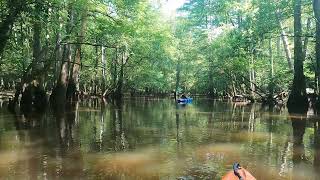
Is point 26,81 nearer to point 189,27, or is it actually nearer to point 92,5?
point 92,5

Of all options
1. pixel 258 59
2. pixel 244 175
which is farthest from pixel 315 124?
pixel 258 59

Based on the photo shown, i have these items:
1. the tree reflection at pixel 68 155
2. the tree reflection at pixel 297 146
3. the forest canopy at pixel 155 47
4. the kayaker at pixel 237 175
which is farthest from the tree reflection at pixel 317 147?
the forest canopy at pixel 155 47

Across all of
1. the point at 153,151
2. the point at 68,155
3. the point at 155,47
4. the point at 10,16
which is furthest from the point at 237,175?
the point at 155,47

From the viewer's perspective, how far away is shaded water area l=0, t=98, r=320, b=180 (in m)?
7.20

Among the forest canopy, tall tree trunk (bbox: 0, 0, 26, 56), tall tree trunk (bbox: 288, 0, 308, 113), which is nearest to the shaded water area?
tall tree trunk (bbox: 0, 0, 26, 56)

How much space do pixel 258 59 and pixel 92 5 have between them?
735 inches

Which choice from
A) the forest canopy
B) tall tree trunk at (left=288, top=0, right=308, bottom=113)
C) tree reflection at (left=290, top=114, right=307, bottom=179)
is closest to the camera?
tree reflection at (left=290, top=114, right=307, bottom=179)

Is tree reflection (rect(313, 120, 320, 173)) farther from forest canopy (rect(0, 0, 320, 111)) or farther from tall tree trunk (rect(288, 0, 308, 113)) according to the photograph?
tall tree trunk (rect(288, 0, 308, 113))

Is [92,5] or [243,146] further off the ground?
[92,5]

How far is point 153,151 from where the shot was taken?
923 centimetres

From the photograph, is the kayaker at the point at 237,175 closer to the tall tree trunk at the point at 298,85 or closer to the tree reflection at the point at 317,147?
the tree reflection at the point at 317,147

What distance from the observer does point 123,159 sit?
8281 mm

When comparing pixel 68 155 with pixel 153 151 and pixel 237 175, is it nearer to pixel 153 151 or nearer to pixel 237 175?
pixel 153 151

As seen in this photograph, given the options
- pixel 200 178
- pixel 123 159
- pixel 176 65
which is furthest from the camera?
pixel 176 65
